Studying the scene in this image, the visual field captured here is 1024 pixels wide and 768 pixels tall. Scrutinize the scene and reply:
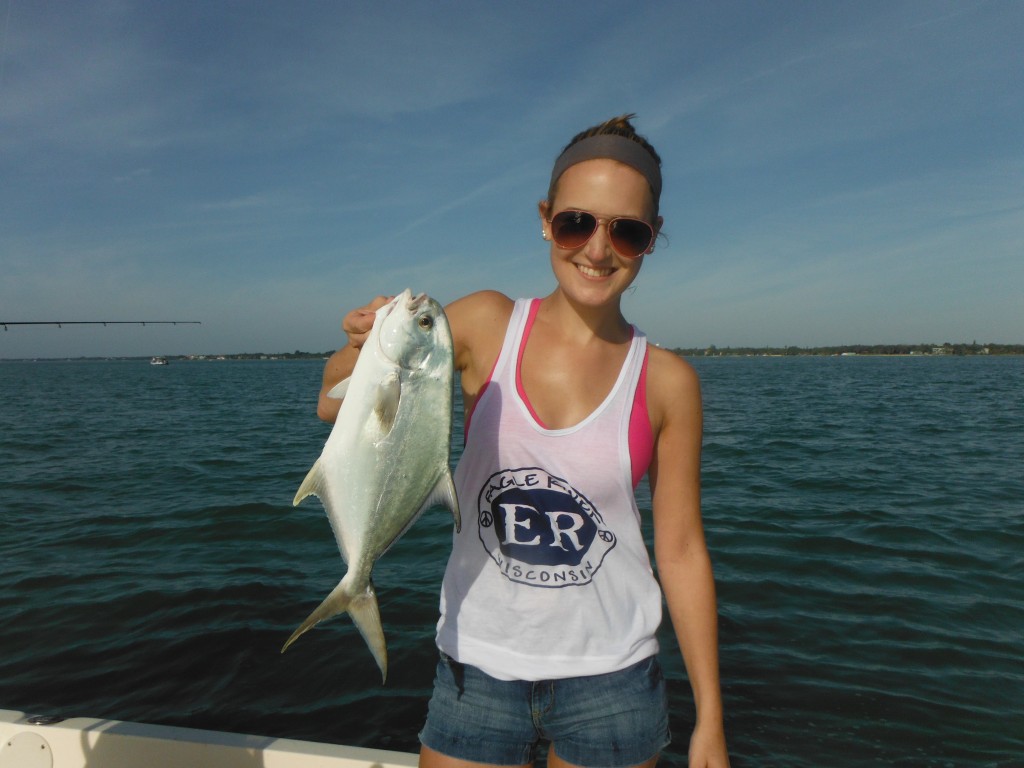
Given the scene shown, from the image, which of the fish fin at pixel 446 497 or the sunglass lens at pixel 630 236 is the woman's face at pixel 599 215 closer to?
the sunglass lens at pixel 630 236

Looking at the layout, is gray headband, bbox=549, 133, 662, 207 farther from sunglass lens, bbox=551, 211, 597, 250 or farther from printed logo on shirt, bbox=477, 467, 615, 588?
printed logo on shirt, bbox=477, 467, 615, 588

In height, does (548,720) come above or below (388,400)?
below

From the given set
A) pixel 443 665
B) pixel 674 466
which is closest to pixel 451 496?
pixel 443 665

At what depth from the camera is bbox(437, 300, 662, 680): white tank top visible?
2.33 meters

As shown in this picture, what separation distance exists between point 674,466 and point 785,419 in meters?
26.3

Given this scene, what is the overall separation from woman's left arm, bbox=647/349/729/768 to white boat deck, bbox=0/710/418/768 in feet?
5.62

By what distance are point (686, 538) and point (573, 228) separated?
128 centimetres

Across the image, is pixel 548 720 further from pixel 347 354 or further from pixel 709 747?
pixel 347 354

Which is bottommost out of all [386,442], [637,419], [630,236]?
[386,442]

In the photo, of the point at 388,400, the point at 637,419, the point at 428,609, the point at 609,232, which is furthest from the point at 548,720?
the point at 428,609

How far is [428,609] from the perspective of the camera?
26.5ft

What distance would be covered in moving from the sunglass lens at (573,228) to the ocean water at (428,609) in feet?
16.5

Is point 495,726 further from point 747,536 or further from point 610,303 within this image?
point 747,536

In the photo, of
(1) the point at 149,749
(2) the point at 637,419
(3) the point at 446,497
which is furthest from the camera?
(1) the point at 149,749
